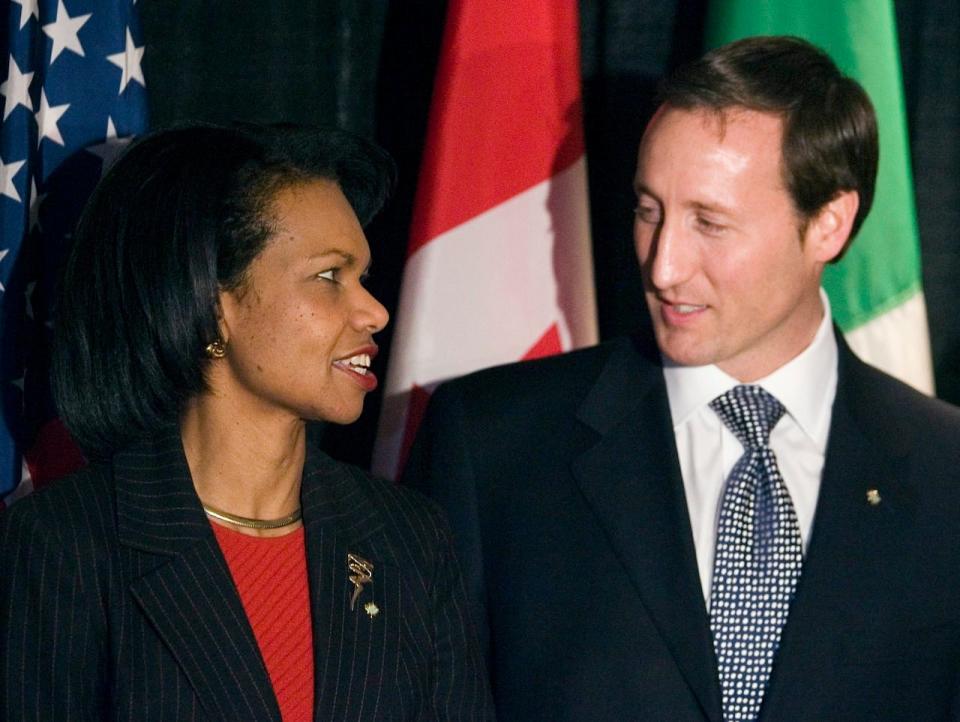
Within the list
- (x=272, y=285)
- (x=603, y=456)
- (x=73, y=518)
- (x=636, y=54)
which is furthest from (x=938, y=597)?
(x=636, y=54)

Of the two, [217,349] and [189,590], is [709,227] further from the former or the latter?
[189,590]

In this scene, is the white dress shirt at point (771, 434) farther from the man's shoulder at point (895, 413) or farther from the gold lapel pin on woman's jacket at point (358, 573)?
the gold lapel pin on woman's jacket at point (358, 573)

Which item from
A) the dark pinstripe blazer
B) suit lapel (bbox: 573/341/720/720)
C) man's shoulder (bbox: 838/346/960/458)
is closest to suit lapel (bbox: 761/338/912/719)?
man's shoulder (bbox: 838/346/960/458)

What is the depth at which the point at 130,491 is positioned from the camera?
175 cm

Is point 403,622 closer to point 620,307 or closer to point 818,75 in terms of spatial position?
point 818,75

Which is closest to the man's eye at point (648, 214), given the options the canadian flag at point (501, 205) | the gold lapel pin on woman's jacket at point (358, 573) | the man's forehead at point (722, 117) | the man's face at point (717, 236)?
the man's face at point (717, 236)

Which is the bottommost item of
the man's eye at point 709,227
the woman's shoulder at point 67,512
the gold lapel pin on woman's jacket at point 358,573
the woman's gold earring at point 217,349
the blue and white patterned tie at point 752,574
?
the blue and white patterned tie at point 752,574

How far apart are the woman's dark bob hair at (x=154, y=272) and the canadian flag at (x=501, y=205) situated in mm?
657

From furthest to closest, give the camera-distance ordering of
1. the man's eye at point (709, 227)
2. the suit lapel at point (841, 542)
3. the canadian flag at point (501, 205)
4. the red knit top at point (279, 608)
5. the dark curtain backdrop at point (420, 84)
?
1. the dark curtain backdrop at point (420, 84)
2. the canadian flag at point (501, 205)
3. the man's eye at point (709, 227)
4. the suit lapel at point (841, 542)
5. the red knit top at point (279, 608)

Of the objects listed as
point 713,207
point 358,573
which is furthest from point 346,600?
point 713,207

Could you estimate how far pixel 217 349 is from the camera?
1.80 m

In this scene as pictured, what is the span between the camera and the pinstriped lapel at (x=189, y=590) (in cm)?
166

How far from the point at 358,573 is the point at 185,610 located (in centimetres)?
24

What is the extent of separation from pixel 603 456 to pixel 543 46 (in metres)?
0.85
